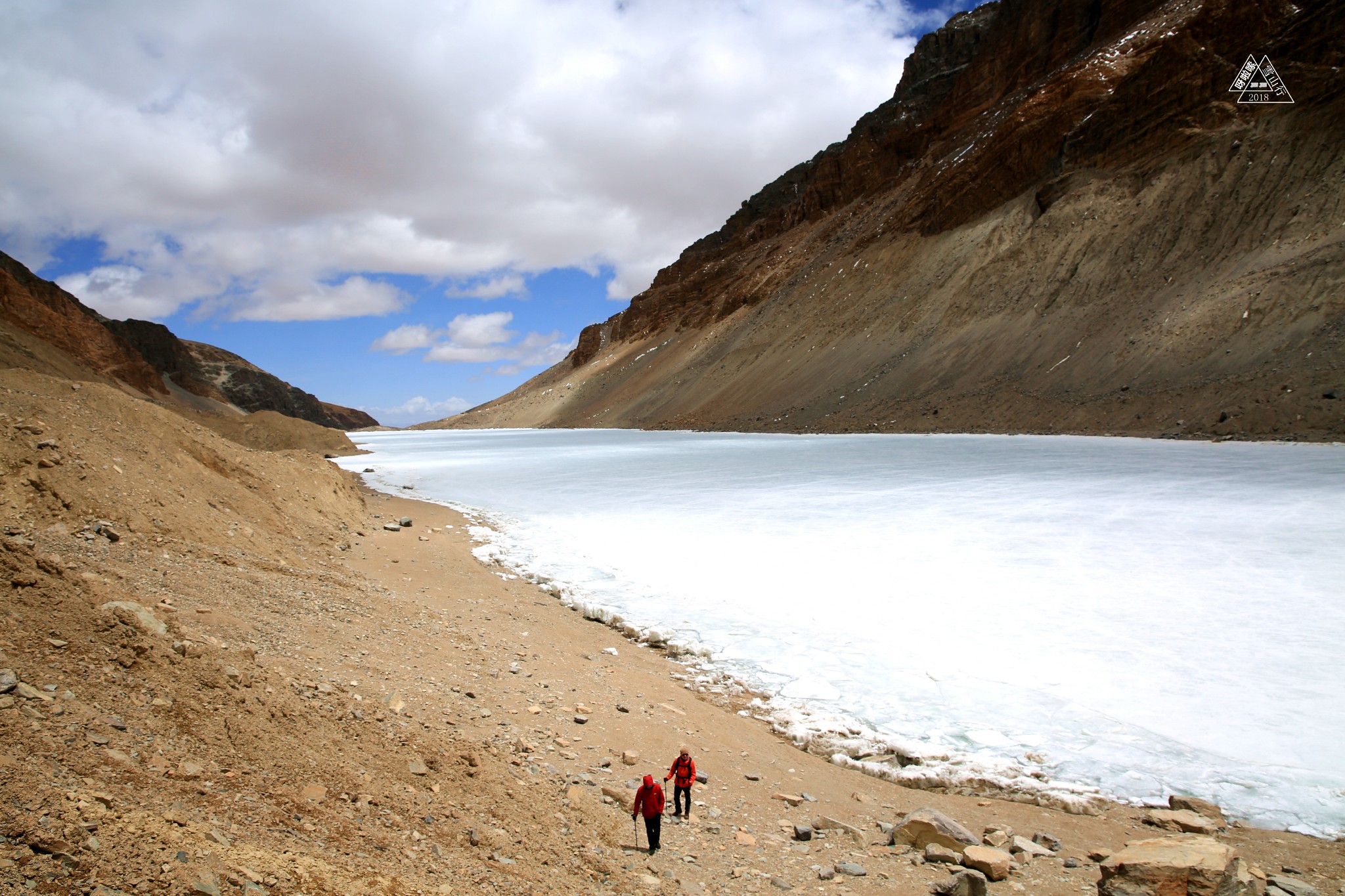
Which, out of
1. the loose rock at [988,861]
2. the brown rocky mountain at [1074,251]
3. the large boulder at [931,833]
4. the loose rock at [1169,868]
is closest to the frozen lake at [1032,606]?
the large boulder at [931,833]

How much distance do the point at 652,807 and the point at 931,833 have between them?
59.8 inches

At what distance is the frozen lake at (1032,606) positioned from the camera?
4.79 m

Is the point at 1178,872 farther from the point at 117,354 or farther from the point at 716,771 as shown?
the point at 117,354

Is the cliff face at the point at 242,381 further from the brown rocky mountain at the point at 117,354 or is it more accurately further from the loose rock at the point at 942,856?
the loose rock at the point at 942,856

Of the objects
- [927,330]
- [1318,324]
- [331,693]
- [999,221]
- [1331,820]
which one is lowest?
[1331,820]

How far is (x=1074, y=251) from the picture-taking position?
39.3m

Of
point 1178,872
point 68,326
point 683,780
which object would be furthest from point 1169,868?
point 68,326

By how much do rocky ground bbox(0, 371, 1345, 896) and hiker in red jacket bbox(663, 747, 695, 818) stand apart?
8cm

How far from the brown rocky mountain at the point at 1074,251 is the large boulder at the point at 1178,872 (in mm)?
24057

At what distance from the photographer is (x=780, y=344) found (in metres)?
60.2

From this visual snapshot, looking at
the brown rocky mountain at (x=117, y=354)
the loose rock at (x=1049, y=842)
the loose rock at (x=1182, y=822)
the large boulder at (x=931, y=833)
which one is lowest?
the loose rock at (x=1049, y=842)

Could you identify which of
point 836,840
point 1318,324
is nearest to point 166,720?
point 836,840

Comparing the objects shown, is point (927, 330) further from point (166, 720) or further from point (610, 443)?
point (166, 720)

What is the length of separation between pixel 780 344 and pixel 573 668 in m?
56.1
